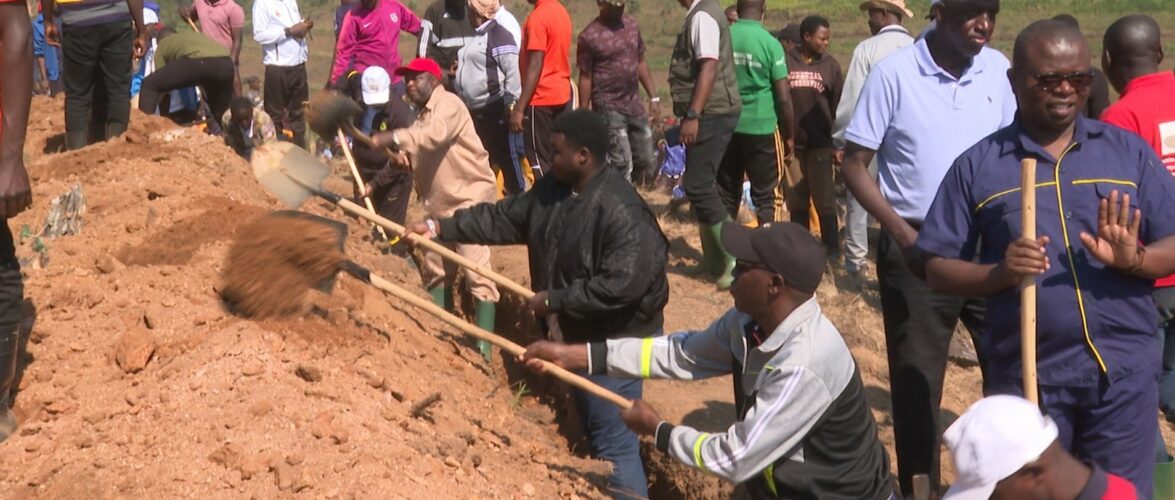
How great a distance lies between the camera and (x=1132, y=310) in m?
3.77

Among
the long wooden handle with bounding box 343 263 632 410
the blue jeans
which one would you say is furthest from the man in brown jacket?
the blue jeans

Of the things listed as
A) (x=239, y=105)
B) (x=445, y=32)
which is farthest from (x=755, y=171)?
(x=239, y=105)

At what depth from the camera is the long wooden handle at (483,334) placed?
458cm

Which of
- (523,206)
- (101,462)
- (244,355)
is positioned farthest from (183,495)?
(523,206)

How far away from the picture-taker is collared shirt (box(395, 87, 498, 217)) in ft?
22.8

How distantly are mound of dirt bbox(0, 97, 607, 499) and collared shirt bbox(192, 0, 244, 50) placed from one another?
5593 mm

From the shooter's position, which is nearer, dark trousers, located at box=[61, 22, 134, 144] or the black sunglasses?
the black sunglasses

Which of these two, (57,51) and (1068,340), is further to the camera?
(57,51)

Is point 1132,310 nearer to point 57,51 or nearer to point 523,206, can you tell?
point 523,206

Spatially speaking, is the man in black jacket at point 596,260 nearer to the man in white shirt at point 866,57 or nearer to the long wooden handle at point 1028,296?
the long wooden handle at point 1028,296

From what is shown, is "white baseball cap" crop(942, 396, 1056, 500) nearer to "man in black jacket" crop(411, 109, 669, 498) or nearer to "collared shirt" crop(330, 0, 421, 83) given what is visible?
"man in black jacket" crop(411, 109, 669, 498)

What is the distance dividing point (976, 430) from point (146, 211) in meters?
4.96

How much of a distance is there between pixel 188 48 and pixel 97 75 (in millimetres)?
1832

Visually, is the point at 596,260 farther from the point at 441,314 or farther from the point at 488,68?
the point at 488,68
